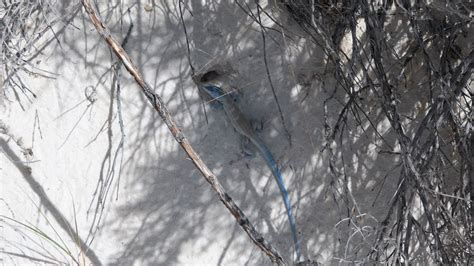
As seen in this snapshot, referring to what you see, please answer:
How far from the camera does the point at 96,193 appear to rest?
9.62ft

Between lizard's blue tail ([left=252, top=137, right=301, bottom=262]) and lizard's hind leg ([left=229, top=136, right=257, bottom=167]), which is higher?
lizard's hind leg ([left=229, top=136, right=257, bottom=167])

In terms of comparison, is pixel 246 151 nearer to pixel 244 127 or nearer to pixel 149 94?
pixel 244 127

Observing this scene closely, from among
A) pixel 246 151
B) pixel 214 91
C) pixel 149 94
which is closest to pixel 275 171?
pixel 246 151

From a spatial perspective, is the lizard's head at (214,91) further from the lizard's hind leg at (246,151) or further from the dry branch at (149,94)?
the dry branch at (149,94)

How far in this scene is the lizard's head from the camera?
2.83m

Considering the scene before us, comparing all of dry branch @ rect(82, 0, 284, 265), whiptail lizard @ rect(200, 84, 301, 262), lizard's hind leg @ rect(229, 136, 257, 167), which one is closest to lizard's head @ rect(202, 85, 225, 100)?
whiptail lizard @ rect(200, 84, 301, 262)

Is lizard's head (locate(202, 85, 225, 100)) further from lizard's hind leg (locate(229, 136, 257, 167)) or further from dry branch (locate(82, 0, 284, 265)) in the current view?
dry branch (locate(82, 0, 284, 265))

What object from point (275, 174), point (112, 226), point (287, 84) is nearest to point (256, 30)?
point (287, 84)

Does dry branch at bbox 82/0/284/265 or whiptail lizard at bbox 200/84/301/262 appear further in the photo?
whiptail lizard at bbox 200/84/301/262

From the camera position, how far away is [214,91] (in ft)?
9.37

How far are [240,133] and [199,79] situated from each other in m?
0.27

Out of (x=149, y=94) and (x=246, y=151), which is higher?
(x=246, y=151)

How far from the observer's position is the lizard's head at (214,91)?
283 cm

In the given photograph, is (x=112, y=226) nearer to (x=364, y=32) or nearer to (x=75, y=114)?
(x=75, y=114)
